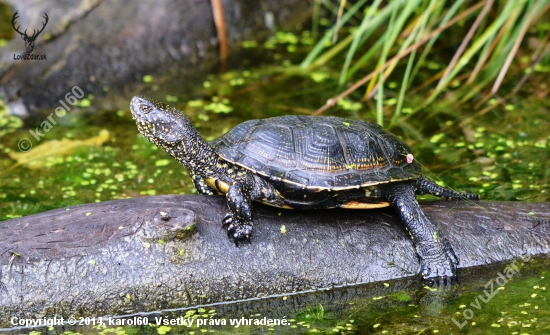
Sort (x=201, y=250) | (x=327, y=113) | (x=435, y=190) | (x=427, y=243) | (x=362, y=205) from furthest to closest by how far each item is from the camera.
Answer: (x=327, y=113), (x=435, y=190), (x=362, y=205), (x=427, y=243), (x=201, y=250)

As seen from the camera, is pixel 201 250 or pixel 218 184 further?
pixel 218 184

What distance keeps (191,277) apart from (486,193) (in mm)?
2841

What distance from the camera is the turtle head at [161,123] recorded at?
425 cm

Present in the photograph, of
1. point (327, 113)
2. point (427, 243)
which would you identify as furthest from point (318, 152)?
point (327, 113)

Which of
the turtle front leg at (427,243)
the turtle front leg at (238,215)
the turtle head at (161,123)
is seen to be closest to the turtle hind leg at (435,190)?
the turtle front leg at (427,243)

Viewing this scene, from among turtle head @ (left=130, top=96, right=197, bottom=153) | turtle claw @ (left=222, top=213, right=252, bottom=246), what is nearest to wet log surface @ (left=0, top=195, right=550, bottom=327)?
turtle claw @ (left=222, top=213, right=252, bottom=246)

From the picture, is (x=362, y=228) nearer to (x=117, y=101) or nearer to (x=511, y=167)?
(x=511, y=167)

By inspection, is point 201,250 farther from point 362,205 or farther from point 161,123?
point 362,205

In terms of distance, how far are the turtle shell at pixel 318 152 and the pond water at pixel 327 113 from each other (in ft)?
2.44

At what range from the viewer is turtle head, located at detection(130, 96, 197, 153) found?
4.25 meters

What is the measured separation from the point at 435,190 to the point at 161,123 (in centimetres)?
204

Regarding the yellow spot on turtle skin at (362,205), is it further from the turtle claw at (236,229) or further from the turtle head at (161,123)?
the turtle head at (161,123)

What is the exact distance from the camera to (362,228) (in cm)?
416

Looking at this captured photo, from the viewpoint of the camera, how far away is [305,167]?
13.4 feet
